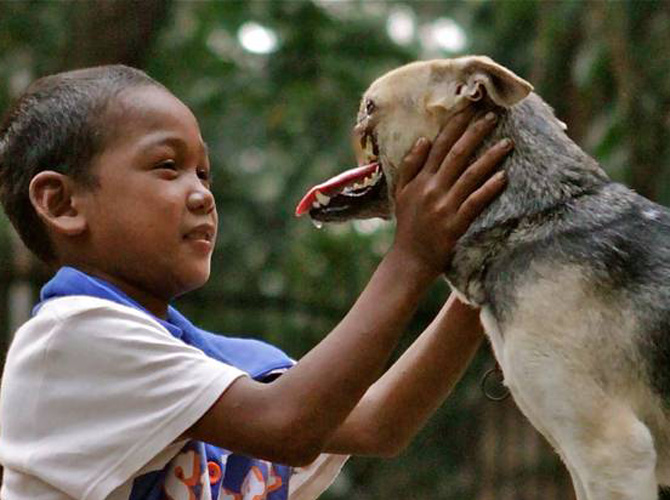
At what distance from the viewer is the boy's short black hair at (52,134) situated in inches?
125

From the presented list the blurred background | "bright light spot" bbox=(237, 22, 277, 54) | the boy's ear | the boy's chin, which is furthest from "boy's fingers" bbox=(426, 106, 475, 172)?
"bright light spot" bbox=(237, 22, 277, 54)

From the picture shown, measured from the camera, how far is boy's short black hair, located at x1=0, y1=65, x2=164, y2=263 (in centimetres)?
317

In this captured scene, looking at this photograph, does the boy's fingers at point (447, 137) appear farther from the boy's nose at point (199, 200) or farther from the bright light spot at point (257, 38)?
the bright light spot at point (257, 38)

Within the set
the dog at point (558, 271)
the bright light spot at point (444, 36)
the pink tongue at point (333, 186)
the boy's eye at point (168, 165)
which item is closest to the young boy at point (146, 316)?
the boy's eye at point (168, 165)

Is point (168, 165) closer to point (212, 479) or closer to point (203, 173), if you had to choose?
Result: point (203, 173)

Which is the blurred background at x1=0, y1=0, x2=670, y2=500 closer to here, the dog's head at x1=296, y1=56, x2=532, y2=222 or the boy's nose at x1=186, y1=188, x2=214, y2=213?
the dog's head at x1=296, y1=56, x2=532, y2=222

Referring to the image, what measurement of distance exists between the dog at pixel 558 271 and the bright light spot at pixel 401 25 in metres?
5.59

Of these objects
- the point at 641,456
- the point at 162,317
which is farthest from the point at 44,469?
the point at 641,456

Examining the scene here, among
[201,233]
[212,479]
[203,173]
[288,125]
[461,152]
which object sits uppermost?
[461,152]

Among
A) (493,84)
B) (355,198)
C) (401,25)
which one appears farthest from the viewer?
(401,25)

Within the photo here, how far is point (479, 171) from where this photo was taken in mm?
3080

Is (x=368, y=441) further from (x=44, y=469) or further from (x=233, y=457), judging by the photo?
(x=44, y=469)

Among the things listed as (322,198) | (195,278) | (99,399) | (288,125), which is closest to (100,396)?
(99,399)

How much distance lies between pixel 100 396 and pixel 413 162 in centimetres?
85
